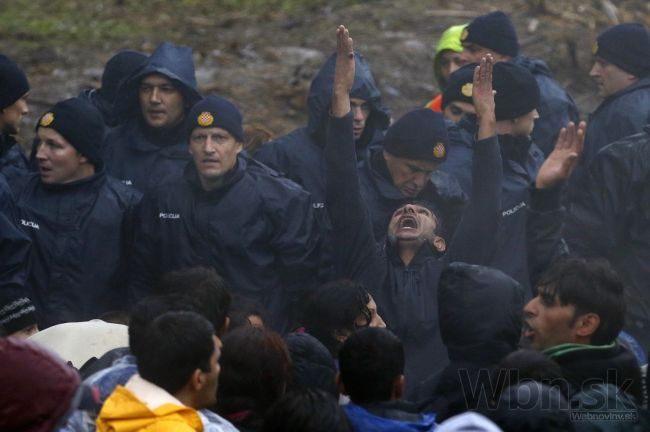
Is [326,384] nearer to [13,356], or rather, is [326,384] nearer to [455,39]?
[13,356]

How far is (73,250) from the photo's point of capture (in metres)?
7.08

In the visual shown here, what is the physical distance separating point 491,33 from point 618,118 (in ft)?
4.57

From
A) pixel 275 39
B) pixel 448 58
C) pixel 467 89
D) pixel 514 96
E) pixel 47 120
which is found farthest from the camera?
pixel 275 39

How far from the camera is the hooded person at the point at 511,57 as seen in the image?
869 cm

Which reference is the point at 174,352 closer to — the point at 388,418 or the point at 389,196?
the point at 388,418

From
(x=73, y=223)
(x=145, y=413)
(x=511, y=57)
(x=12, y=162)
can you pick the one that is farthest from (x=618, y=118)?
(x=145, y=413)

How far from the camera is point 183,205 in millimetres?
7082

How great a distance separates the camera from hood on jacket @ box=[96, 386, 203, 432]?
13.7ft

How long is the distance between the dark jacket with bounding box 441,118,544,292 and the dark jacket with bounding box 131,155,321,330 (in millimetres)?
1052

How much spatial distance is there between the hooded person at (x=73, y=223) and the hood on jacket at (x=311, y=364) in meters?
2.24

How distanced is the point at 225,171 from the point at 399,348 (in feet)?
8.73

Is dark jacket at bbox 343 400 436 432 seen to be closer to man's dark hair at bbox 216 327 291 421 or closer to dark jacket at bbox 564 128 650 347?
man's dark hair at bbox 216 327 291 421

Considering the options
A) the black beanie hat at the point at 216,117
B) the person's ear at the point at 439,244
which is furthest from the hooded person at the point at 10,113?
the person's ear at the point at 439,244

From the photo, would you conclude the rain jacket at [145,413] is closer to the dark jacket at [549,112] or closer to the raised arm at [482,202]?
the raised arm at [482,202]
